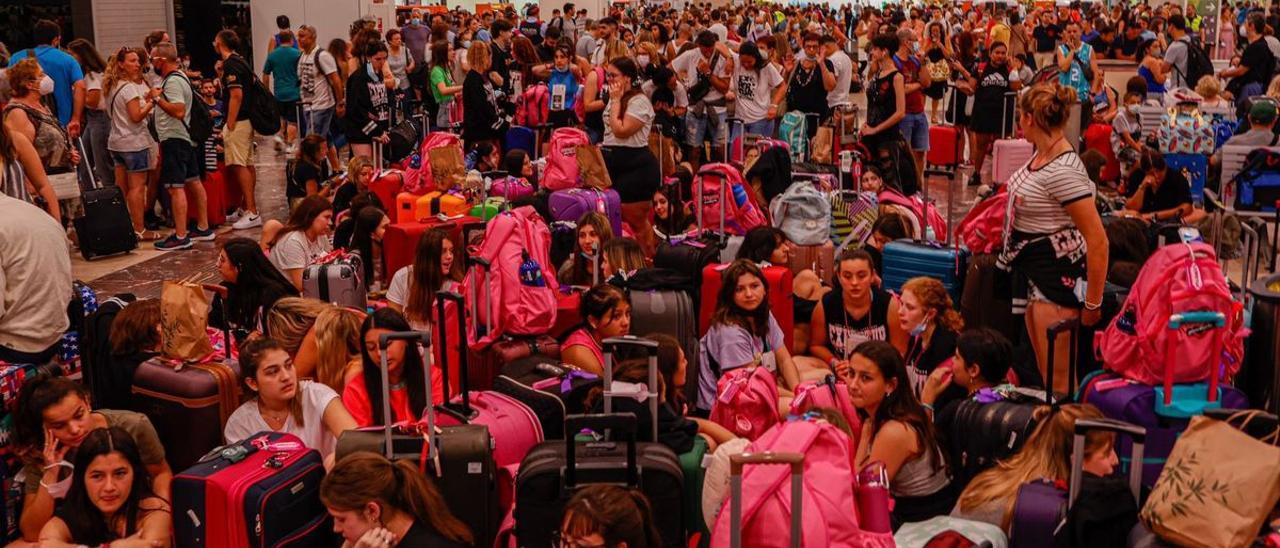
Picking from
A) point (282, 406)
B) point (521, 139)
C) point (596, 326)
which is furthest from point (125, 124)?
point (282, 406)

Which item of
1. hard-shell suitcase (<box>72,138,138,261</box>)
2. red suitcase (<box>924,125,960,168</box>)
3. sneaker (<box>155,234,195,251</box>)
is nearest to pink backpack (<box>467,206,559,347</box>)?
hard-shell suitcase (<box>72,138,138,261</box>)

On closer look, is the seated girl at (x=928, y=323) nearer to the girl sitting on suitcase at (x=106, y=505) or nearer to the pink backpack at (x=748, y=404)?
the pink backpack at (x=748, y=404)

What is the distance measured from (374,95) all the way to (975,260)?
624cm

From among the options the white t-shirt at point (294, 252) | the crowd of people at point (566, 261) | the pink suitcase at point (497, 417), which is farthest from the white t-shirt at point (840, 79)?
the pink suitcase at point (497, 417)

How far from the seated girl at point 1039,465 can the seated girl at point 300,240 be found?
4.23 m

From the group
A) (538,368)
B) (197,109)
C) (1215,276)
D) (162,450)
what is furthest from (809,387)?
(197,109)

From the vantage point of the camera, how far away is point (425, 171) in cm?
913

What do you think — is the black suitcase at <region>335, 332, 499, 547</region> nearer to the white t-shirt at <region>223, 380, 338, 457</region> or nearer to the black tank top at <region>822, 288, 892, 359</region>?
the white t-shirt at <region>223, 380, 338, 457</region>

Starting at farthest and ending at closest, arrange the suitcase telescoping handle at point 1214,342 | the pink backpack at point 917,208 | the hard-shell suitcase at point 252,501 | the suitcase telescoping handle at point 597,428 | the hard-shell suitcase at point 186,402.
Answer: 1. the pink backpack at point 917,208
2. the hard-shell suitcase at point 186,402
3. the suitcase telescoping handle at point 1214,342
4. the hard-shell suitcase at point 252,501
5. the suitcase telescoping handle at point 597,428

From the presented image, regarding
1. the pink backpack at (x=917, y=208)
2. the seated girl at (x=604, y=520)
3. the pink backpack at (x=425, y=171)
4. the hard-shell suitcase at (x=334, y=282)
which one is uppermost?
the pink backpack at (x=425, y=171)

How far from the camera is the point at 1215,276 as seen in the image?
4676mm

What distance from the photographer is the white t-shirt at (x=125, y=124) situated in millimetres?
9867

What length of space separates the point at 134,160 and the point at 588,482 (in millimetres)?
7365

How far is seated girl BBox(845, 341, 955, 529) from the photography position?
458cm
